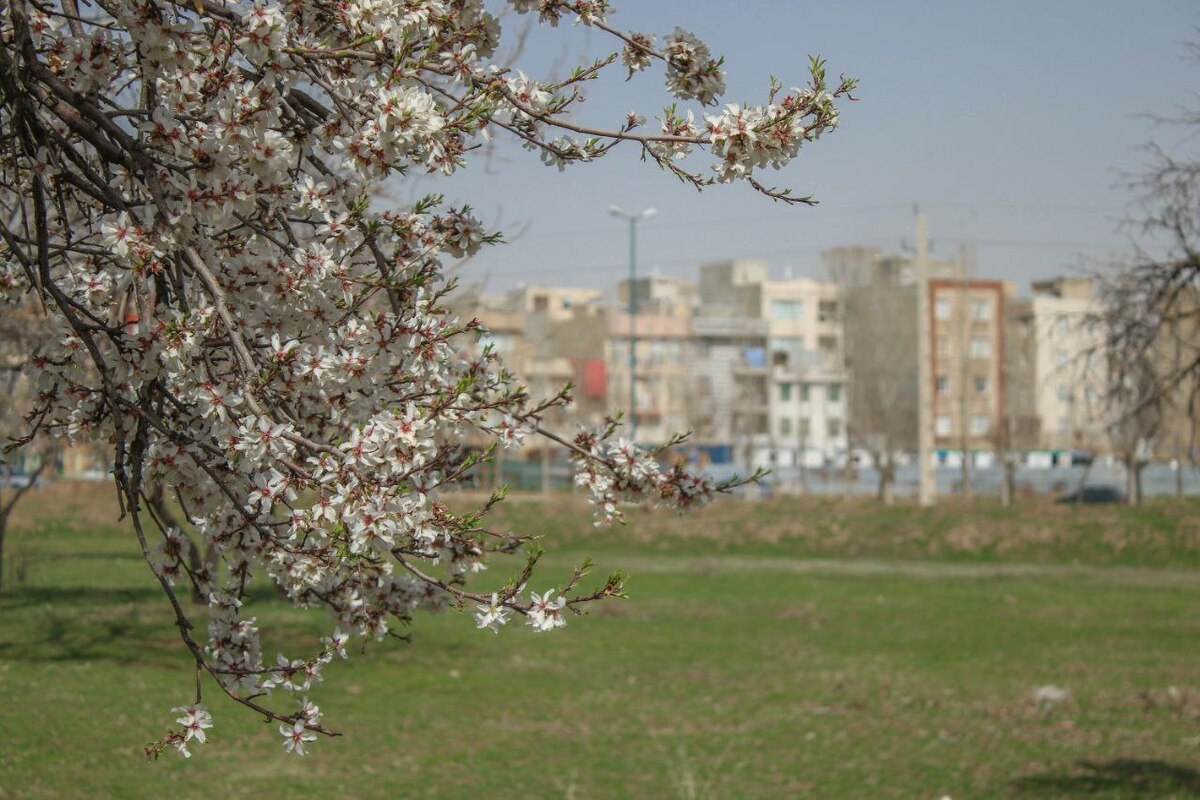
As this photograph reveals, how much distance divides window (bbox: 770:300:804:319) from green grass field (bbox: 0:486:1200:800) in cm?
7116

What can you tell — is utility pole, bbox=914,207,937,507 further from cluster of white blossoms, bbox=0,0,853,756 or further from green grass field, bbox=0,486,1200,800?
cluster of white blossoms, bbox=0,0,853,756

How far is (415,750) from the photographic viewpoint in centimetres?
975

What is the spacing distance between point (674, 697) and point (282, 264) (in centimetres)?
909

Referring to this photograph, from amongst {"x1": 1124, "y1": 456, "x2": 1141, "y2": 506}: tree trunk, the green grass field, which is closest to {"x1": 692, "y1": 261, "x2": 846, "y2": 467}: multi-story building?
{"x1": 1124, "y1": 456, "x2": 1141, "y2": 506}: tree trunk

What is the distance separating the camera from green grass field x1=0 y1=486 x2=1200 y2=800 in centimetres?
892

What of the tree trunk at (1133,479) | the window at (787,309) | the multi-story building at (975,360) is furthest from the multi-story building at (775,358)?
the tree trunk at (1133,479)

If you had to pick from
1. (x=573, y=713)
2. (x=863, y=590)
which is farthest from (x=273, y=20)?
(x=863, y=590)

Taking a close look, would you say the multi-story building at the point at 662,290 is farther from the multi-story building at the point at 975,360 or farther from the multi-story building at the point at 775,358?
the multi-story building at the point at 975,360

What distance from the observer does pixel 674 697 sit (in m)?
12.1

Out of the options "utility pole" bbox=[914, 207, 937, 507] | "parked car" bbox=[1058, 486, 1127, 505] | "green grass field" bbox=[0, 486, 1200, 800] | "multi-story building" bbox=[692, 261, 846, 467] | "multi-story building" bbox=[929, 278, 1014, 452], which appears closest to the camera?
"green grass field" bbox=[0, 486, 1200, 800]

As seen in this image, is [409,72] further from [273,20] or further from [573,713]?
[573,713]

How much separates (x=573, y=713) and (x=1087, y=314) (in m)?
5.13

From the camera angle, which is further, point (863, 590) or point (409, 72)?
point (863, 590)

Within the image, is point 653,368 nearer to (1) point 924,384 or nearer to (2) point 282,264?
(1) point 924,384
